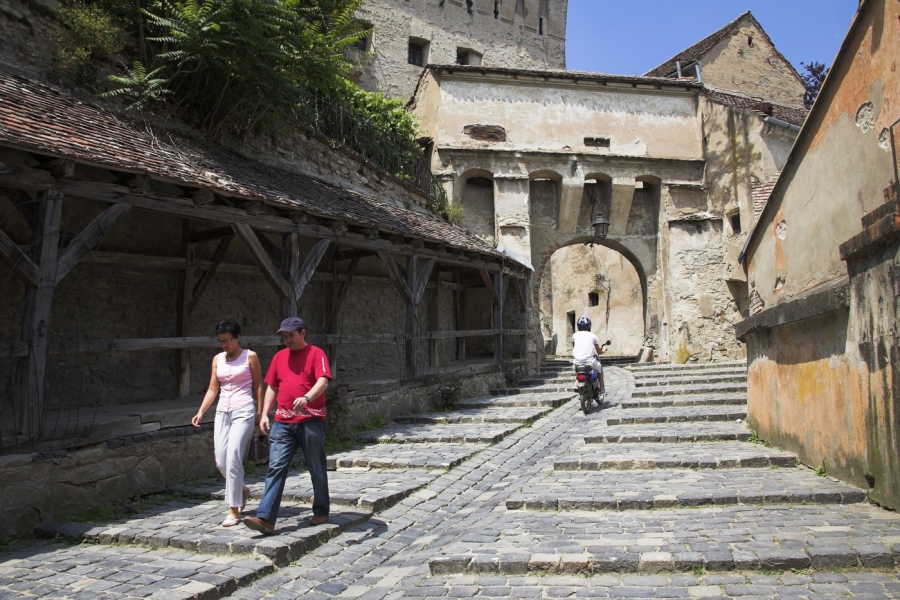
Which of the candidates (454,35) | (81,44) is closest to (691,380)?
(81,44)

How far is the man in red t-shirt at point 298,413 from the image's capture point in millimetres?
4926

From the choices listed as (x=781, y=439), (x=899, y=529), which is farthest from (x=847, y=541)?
(x=781, y=439)

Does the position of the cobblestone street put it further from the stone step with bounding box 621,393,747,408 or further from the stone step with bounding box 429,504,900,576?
the stone step with bounding box 621,393,747,408

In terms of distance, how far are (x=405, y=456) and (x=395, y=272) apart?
3544mm

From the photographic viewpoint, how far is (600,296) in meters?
28.3

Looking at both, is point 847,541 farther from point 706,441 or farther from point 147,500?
point 147,500

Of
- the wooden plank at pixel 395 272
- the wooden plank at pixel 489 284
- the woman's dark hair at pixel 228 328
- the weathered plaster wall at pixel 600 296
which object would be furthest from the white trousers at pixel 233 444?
the weathered plaster wall at pixel 600 296

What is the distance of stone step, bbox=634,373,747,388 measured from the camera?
491 inches

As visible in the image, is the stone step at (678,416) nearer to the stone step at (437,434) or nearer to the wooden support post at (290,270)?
the stone step at (437,434)

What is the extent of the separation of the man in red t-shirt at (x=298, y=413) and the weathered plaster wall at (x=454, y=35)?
20.2 meters

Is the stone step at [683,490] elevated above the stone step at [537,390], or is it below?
below

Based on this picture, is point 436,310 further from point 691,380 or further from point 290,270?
point 290,270

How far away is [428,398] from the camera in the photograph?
1116cm

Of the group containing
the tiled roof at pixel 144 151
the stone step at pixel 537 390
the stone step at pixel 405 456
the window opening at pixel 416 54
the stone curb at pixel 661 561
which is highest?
the window opening at pixel 416 54
